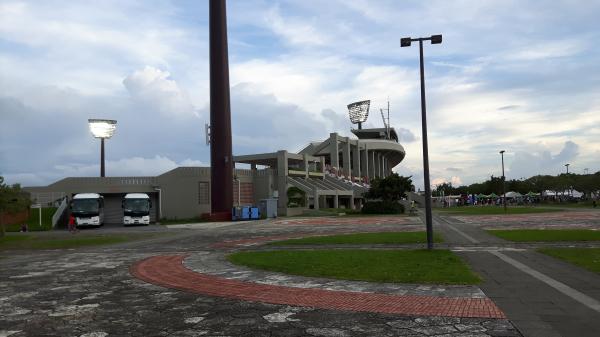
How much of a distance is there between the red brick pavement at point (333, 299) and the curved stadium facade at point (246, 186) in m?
45.2

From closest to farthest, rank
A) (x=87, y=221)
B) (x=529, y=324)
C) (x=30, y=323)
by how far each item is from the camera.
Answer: (x=529, y=324), (x=30, y=323), (x=87, y=221)

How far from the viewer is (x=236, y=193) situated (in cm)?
6372

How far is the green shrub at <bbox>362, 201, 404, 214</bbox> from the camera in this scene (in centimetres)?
5875

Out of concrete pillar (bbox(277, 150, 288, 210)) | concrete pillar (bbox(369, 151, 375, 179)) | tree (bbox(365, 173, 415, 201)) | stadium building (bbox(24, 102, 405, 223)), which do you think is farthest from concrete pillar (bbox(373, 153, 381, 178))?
tree (bbox(365, 173, 415, 201))

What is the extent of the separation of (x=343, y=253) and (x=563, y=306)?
890cm

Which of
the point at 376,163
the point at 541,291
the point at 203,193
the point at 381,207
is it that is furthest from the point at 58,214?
the point at 376,163

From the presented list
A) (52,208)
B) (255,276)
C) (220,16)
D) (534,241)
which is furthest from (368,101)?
(255,276)

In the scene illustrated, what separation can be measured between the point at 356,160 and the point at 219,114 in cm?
5476

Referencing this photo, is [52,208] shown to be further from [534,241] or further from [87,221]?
[534,241]

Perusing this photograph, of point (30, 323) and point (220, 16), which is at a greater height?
point (220, 16)

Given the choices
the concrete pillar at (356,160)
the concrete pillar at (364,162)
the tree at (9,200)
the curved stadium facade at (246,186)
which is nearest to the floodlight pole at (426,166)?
the tree at (9,200)

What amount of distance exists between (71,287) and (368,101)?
373 feet

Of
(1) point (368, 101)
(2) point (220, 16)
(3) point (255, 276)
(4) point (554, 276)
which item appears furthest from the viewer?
(1) point (368, 101)

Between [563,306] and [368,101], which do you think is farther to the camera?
[368,101]
